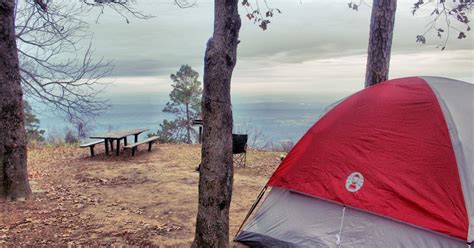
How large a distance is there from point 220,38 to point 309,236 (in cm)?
186

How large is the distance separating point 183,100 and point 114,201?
50.2ft

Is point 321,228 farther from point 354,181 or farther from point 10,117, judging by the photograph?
point 10,117

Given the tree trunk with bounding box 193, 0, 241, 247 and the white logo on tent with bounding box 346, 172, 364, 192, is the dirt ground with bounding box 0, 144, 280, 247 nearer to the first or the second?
the tree trunk with bounding box 193, 0, 241, 247

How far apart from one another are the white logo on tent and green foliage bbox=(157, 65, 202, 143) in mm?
16399

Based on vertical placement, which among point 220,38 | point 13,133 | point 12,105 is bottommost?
point 13,133

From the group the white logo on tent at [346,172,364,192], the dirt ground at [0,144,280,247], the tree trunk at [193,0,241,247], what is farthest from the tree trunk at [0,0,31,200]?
the white logo on tent at [346,172,364,192]

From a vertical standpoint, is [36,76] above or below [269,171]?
above

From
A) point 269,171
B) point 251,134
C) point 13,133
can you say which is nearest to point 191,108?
Result: point 251,134

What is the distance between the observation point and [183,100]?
20.1 meters

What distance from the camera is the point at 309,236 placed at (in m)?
3.13

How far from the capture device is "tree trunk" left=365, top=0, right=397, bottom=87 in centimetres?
502

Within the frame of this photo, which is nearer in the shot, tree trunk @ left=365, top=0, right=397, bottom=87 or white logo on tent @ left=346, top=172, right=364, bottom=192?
white logo on tent @ left=346, top=172, right=364, bottom=192

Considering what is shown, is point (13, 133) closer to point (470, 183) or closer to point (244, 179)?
point (244, 179)

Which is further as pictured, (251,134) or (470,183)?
(251,134)
